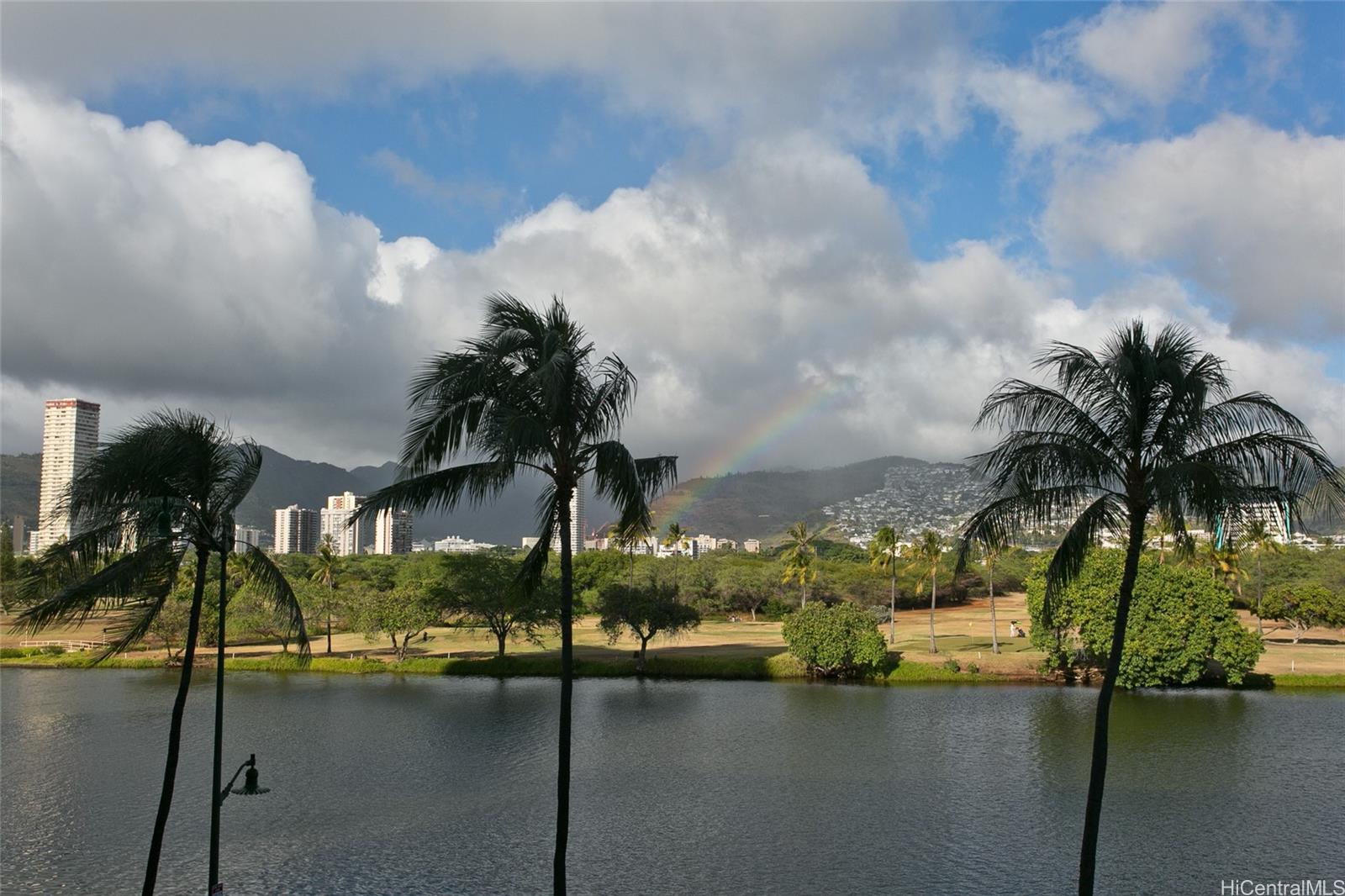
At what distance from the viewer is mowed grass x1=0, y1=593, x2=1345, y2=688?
6494 cm

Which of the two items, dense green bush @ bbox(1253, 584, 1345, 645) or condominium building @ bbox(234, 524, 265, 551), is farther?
dense green bush @ bbox(1253, 584, 1345, 645)

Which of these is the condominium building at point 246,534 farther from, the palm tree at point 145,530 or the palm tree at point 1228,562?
the palm tree at point 1228,562

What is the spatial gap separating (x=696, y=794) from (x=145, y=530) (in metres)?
23.4

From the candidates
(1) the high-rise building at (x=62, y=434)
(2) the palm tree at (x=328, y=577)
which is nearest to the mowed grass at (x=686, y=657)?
(2) the palm tree at (x=328, y=577)

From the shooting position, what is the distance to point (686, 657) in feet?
237

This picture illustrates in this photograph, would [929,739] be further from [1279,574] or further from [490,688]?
[1279,574]

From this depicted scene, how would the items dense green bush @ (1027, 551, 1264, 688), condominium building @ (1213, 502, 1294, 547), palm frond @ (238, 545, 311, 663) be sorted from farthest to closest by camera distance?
dense green bush @ (1027, 551, 1264, 688), palm frond @ (238, 545, 311, 663), condominium building @ (1213, 502, 1294, 547)

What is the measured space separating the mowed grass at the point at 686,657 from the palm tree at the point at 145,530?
5279 cm

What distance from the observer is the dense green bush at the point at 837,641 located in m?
→ 63.1

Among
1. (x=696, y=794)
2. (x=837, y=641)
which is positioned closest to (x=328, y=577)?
(x=837, y=641)

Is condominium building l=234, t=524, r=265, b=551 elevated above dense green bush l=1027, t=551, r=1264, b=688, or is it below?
above

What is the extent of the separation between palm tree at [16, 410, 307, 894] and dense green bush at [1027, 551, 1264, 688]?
4565 cm

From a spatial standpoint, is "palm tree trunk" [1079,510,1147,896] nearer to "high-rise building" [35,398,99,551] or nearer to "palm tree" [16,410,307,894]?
"palm tree" [16,410,307,894]

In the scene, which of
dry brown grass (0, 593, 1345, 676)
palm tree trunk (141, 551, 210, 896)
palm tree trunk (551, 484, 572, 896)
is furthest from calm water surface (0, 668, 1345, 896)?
dry brown grass (0, 593, 1345, 676)
